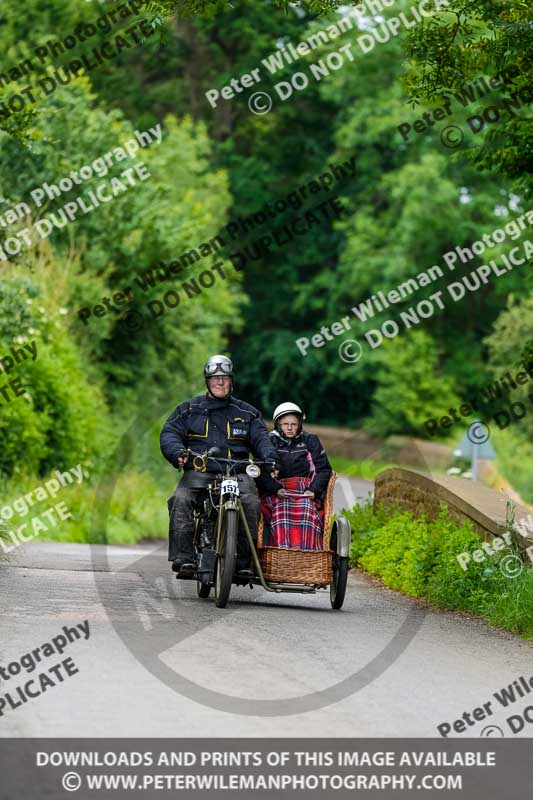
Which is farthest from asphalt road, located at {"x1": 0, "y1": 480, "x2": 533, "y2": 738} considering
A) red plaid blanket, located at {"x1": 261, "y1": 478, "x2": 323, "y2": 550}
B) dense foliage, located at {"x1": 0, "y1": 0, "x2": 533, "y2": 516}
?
dense foliage, located at {"x1": 0, "y1": 0, "x2": 533, "y2": 516}

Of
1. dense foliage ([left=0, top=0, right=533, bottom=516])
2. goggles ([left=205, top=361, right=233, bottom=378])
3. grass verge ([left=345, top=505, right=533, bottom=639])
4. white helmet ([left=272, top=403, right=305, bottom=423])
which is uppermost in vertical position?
dense foliage ([left=0, top=0, right=533, bottom=516])

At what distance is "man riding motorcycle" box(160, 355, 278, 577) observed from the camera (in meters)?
13.6

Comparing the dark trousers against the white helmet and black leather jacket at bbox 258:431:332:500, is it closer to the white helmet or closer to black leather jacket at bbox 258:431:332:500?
black leather jacket at bbox 258:431:332:500

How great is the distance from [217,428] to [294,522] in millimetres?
1086

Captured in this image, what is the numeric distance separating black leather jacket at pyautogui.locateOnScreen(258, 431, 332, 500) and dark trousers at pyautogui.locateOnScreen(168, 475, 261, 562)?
0.96 feet

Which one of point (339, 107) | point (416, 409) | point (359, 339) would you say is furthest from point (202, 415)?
point (339, 107)

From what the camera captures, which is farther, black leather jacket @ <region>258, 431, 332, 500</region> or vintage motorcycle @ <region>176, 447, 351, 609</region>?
black leather jacket @ <region>258, 431, 332, 500</region>

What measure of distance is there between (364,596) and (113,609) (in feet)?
12.1

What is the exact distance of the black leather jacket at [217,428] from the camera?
14016mm

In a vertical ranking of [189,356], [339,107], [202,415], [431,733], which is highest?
[339,107]

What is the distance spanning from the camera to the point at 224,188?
176ft

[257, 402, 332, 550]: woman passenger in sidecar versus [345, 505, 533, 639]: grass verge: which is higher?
[257, 402, 332, 550]: woman passenger in sidecar

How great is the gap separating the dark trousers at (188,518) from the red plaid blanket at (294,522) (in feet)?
1.07
